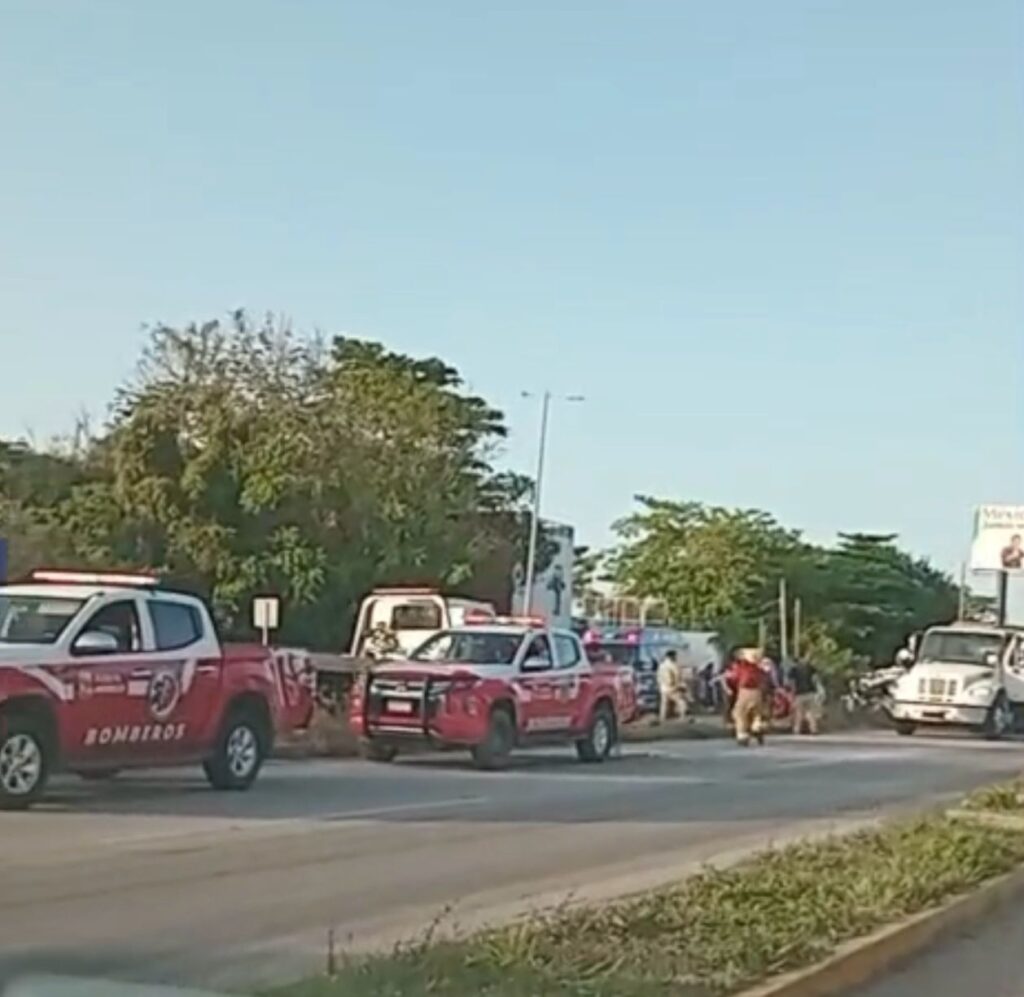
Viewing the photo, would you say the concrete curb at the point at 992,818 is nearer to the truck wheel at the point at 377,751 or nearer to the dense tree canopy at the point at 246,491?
the truck wheel at the point at 377,751

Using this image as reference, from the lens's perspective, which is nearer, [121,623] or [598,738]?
[121,623]

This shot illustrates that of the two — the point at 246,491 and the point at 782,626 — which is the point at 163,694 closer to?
the point at 246,491

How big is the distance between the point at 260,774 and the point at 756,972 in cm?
1395

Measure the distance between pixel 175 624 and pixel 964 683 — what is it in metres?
27.7

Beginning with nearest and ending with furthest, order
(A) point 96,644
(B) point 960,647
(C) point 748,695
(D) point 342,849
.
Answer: (D) point 342,849 < (A) point 96,644 < (C) point 748,695 < (B) point 960,647

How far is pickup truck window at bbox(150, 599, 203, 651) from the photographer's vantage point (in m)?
20.0

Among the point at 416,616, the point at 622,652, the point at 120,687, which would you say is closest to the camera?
the point at 120,687

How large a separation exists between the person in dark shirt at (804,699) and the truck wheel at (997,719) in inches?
136

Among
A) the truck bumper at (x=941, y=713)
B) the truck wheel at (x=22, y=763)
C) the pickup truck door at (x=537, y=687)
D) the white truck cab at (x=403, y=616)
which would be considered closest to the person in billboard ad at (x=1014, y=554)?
the pickup truck door at (x=537, y=687)

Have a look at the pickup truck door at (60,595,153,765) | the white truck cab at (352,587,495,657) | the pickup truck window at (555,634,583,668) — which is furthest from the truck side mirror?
the white truck cab at (352,587,495,657)

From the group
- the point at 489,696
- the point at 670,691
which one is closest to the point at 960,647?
the point at 670,691

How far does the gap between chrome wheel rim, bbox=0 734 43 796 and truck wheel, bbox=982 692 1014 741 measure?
30076 millimetres

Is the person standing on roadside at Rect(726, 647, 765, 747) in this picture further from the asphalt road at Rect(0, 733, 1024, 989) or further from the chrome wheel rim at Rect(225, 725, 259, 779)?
the chrome wheel rim at Rect(225, 725, 259, 779)

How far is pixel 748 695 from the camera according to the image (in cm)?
3619
